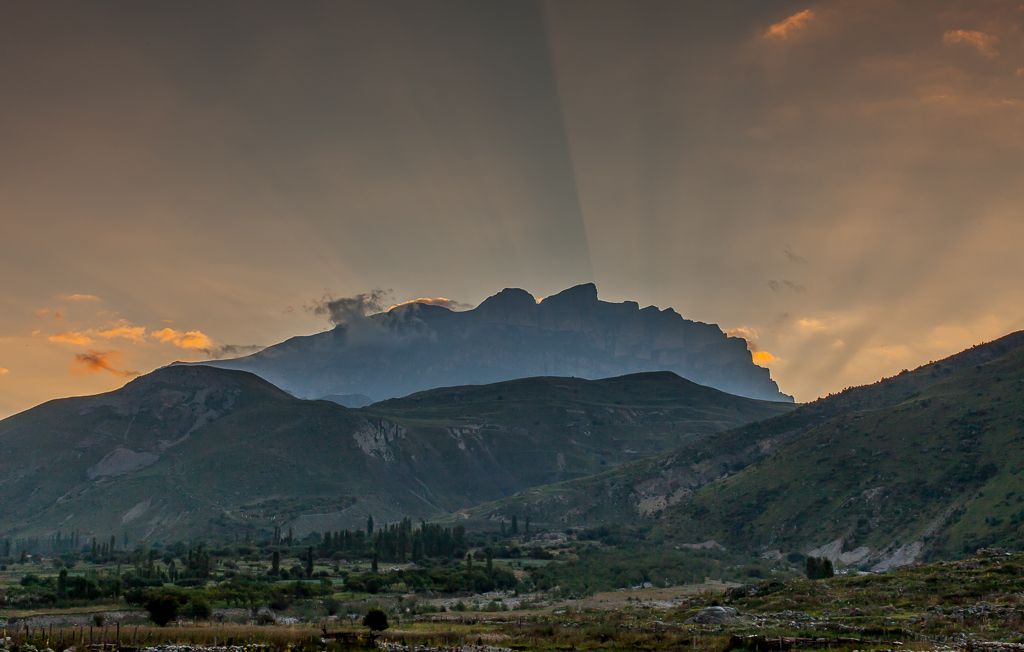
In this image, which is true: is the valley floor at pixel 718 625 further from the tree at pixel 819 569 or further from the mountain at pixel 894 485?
the mountain at pixel 894 485

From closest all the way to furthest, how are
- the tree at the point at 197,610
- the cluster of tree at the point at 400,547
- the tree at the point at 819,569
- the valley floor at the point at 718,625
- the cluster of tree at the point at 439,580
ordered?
1. the valley floor at the point at 718,625
2. the tree at the point at 197,610
3. the tree at the point at 819,569
4. the cluster of tree at the point at 439,580
5. the cluster of tree at the point at 400,547

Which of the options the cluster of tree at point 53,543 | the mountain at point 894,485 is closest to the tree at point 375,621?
the mountain at point 894,485

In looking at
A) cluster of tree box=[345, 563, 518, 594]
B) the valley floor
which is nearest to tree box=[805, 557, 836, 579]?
the valley floor

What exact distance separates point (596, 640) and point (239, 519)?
170 meters

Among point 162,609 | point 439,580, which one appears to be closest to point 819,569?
point 439,580

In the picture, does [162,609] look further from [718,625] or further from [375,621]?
[718,625]

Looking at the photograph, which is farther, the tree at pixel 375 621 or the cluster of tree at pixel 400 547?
the cluster of tree at pixel 400 547

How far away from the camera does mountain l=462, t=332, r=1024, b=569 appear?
110750 mm

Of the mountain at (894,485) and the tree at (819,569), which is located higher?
the mountain at (894,485)

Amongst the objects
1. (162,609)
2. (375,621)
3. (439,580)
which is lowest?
(375,621)

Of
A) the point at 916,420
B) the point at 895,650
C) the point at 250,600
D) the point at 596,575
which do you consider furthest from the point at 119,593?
the point at 916,420

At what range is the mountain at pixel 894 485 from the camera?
363 feet

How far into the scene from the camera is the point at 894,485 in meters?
131

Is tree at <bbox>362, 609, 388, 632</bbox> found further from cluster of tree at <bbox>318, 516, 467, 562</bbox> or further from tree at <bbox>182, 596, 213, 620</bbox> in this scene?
cluster of tree at <bbox>318, 516, 467, 562</bbox>
